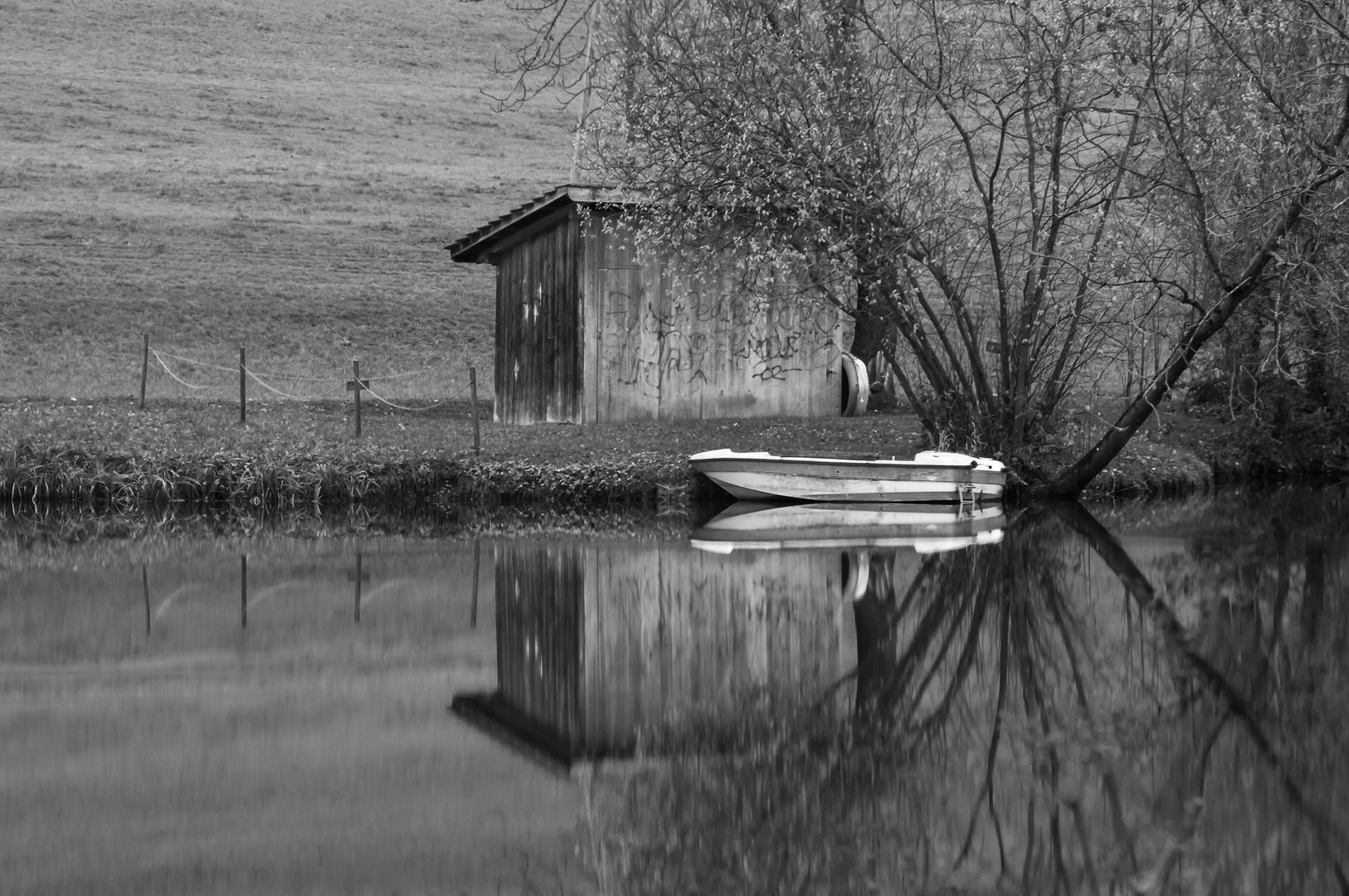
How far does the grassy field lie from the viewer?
34938mm

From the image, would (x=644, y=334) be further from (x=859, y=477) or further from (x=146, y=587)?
(x=146, y=587)

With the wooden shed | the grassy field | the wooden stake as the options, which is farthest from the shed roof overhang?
the wooden stake

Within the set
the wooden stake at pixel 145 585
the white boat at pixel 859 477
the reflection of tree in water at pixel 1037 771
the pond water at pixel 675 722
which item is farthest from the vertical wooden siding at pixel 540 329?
the reflection of tree in water at pixel 1037 771

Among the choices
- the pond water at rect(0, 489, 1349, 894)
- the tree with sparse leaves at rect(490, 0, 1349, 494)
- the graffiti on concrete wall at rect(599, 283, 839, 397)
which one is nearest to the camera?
the pond water at rect(0, 489, 1349, 894)

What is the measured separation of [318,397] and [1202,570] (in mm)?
19426

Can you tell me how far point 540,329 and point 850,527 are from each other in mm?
8182

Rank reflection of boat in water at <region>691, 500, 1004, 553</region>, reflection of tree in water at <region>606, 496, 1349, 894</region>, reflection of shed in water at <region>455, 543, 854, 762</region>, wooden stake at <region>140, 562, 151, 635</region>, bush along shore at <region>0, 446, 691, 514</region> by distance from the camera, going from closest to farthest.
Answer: reflection of tree in water at <region>606, 496, 1349, 894</region>, reflection of shed in water at <region>455, 543, 854, 762</region>, wooden stake at <region>140, 562, 151, 635</region>, reflection of boat in water at <region>691, 500, 1004, 553</region>, bush along shore at <region>0, 446, 691, 514</region>

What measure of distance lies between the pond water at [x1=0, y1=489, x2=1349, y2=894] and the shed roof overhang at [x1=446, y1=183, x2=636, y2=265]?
8.86 meters

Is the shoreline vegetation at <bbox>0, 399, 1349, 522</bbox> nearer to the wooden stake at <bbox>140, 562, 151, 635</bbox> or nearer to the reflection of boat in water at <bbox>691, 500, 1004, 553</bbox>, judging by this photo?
the reflection of boat in water at <bbox>691, 500, 1004, 553</bbox>

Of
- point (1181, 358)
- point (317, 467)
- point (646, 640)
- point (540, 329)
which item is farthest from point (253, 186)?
point (646, 640)

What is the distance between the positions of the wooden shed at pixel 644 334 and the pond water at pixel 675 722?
8566 mm

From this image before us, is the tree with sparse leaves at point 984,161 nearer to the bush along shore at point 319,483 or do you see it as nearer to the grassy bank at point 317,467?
the grassy bank at point 317,467

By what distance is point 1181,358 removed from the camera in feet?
62.1

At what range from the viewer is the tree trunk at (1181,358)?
17531mm
